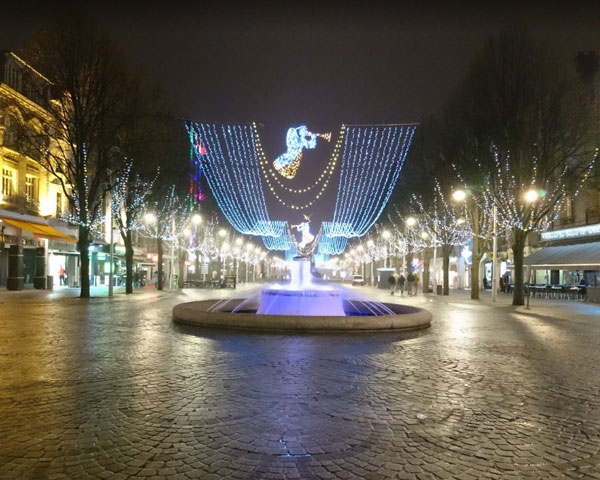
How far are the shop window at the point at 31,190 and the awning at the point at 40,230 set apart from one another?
5.25 ft

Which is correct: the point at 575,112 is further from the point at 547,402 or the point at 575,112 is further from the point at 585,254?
the point at 547,402

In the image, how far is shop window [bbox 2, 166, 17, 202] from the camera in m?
33.2

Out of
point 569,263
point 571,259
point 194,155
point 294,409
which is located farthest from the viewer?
point 194,155

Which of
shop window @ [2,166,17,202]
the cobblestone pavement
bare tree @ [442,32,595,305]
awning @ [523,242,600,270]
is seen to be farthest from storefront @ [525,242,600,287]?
shop window @ [2,166,17,202]

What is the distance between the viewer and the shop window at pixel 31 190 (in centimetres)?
3569

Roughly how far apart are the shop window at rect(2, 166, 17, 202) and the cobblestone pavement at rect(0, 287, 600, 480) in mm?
24692

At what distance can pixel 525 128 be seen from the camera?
2586 centimetres

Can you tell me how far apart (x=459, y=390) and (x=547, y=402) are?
1156 mm

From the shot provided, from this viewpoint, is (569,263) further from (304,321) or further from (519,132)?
(304,321)

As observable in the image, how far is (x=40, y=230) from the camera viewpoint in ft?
113

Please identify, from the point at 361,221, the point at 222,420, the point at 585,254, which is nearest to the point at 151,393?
the point at 222,420

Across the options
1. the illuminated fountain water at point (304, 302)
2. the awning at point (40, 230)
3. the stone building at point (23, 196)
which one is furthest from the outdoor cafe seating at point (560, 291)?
the awning at point (40, 230)

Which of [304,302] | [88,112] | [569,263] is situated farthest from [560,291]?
[88,112]

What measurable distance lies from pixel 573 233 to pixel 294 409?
36.7 metres
